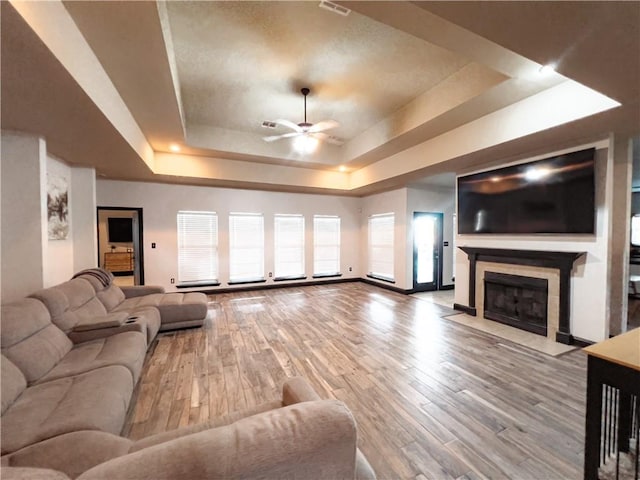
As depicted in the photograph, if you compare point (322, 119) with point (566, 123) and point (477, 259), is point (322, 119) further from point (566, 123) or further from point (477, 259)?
point (477, 259)

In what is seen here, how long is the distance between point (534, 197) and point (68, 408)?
17.5 feet

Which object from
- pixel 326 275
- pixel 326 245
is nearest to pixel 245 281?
pixel 326 275

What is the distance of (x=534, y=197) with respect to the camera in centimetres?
385

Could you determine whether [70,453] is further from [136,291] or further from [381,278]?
[381,278]

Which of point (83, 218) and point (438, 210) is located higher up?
point (438, 210)

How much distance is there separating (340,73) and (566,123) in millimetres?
2613

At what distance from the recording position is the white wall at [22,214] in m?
2.94

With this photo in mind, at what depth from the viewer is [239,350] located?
133 inches

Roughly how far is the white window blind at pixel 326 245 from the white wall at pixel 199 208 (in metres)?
0.13

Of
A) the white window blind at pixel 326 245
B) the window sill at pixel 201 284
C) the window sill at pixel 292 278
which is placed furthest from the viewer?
the white window blind at pixel 326 245

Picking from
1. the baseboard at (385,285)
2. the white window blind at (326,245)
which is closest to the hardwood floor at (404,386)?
the baseboard at (385,285)

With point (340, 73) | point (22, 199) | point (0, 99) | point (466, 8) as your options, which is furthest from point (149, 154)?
point (466, 8)

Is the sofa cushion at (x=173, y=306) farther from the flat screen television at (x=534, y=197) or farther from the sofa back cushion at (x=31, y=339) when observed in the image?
the flat screen television at (x=534, y=197)

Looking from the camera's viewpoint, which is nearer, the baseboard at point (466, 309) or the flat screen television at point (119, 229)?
the baseboard at point (466, 309)
